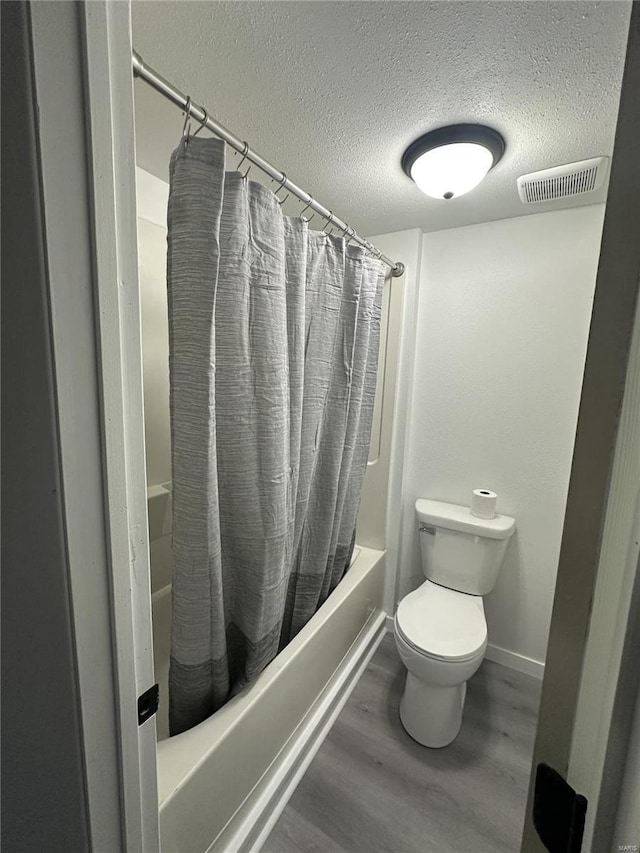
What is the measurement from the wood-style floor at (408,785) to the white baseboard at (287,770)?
0.10ft

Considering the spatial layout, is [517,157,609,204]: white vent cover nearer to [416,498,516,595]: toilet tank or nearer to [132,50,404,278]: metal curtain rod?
[132,50,404,278]: metal curtain rod

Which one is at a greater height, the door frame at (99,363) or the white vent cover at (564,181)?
the white vent cover at (564,181)

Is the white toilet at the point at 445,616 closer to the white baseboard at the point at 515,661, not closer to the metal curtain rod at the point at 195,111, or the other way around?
the white baseboard at the point at 515,661

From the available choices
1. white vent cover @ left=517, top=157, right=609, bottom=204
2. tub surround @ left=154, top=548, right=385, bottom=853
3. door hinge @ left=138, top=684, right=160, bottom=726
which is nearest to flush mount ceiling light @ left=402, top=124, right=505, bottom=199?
white vent cover @ left=517, top=157, right=609, bottom=204

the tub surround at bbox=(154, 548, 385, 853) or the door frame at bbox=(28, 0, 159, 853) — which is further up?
the door frame at bbox=(28, 0, 159, 853)

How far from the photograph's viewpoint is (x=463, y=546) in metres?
1.63

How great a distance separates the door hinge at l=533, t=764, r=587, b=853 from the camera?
0.32m

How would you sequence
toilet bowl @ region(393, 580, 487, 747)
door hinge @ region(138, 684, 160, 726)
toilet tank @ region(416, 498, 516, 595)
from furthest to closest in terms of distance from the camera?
toilet tank @ region(416, 498, 516, 595), toilet bowl @ region(393, 580, 487, 747), door hinge @ region(138, 684, 160, 726)

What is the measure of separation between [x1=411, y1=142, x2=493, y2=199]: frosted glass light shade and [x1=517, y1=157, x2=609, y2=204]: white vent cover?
21 centimetres

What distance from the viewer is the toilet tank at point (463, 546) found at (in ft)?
5.23

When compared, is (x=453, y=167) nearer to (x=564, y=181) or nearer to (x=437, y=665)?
(x=564, y=181)

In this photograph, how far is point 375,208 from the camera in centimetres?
153

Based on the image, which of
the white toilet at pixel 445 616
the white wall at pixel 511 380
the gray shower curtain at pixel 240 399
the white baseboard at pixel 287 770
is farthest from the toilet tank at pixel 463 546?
the gray shower curtain at pixel 240 399

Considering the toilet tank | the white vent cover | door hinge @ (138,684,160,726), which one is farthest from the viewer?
the toilet tank
